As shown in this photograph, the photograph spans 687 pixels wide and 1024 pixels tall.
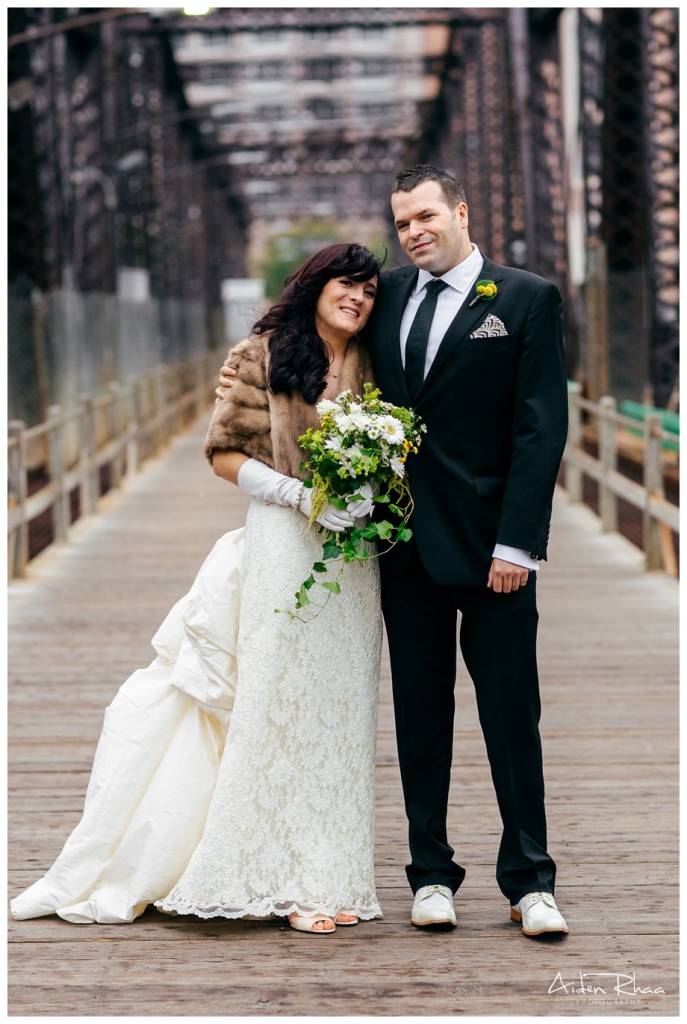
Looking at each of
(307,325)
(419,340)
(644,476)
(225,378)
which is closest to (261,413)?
(225,378)

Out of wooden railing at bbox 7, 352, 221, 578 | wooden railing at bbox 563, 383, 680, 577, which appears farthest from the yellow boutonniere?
wooden railing at bbox 7, 352, 221, 578

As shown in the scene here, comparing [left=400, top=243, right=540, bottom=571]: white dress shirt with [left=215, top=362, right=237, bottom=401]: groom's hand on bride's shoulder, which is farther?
[left=215, top=362, right=237, bottom=401]: groom's hand on bride's shoulder

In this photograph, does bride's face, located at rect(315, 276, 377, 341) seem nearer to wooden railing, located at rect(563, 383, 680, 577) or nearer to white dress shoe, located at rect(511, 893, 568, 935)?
white dress shoe, located at rect(511, 893, 568, 935)

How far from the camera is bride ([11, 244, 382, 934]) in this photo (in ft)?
14.7

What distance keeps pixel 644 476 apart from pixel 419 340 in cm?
811

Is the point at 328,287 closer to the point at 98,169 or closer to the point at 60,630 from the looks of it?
the point at 60,630

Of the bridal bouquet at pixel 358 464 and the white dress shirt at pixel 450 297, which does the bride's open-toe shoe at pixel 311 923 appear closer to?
the bridal bouquet at pixel 358 464

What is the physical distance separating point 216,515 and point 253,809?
1091 centimetres

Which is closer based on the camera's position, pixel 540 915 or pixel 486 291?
pixel 486 291

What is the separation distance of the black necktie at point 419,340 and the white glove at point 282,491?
39 cm

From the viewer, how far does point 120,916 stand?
4.65 meters

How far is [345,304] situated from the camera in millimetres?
4441

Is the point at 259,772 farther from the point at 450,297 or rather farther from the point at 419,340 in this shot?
the point at 450,297

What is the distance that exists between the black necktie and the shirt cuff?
475 millimetres
